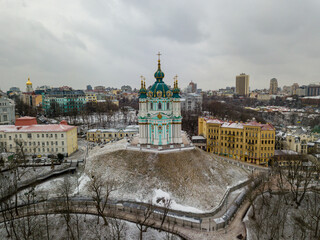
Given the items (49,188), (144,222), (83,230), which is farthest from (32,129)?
(144,222)

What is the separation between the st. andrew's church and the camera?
42844 mm

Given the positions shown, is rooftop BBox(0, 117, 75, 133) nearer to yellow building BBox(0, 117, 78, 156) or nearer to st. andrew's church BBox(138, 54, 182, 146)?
yellow building BBox(0, 117, 78, 156)

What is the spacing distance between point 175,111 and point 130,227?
78.6ft

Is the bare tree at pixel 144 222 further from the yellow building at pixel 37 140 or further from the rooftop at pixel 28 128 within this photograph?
the rooftop at pixel 28 128

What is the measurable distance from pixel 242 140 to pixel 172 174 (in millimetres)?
22532

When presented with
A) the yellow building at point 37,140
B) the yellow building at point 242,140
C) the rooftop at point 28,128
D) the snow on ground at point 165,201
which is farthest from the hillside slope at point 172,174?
the rooftop at point 28,128

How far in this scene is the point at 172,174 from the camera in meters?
35.2

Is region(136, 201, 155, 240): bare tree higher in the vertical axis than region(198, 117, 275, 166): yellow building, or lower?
lower

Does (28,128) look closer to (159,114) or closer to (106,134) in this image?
(106,134)

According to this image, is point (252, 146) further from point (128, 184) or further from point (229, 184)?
point (128, 184)

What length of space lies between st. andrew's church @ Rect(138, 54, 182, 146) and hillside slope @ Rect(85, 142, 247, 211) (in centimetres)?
499

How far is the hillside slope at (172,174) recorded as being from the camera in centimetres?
3209

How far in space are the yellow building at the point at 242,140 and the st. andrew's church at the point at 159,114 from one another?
13.5 meters

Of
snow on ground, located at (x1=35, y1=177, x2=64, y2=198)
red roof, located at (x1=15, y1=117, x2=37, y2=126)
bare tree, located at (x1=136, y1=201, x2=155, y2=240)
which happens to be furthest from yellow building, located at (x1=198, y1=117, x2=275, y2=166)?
red roof, located at (x1=15, y1=117, x2=37, y2=126)
